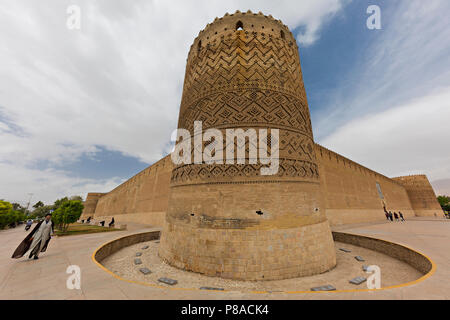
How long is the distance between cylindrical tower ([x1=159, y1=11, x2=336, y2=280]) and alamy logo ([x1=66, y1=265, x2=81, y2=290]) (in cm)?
248

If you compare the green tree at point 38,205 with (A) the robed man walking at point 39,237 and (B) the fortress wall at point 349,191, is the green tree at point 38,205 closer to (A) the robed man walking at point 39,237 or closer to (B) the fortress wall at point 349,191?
(A) the robed man walking at point 39,237

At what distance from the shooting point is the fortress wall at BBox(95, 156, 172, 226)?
15.7 meters

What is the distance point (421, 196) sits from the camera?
1042 inches

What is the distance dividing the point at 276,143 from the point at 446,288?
431cm

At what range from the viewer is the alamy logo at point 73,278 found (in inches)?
118

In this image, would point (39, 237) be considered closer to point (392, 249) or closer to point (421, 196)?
point (392, 249)

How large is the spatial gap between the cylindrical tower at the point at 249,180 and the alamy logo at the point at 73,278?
2484 mm

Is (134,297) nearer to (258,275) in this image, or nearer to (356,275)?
(258,275)

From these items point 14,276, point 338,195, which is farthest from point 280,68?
point 338,195

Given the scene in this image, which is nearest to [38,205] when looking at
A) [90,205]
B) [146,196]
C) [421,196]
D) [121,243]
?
[90,205]

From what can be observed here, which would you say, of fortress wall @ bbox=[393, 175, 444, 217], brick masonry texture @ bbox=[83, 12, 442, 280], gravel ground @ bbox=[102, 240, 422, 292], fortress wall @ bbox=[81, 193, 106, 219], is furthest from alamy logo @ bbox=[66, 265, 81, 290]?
fortress wall @ bbox=[393, 175, 444, 217]

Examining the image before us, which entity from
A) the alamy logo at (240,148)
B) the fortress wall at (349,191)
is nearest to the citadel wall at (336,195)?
the fortress wall at (349,191)

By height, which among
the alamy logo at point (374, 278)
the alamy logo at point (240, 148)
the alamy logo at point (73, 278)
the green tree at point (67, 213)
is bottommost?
the alamy logo at point (374, 278)

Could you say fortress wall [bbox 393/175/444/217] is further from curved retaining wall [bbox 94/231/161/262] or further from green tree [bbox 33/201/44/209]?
green tree [bbox 33/201/44/209]
